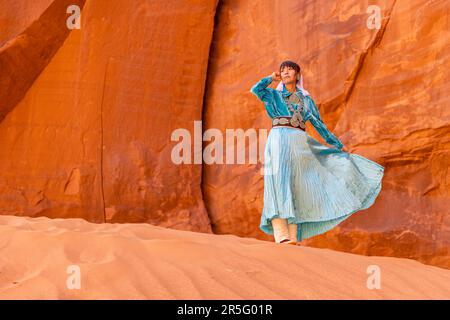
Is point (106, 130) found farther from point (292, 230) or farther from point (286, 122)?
point (292, 230)

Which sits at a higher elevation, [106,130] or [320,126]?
[106,130]

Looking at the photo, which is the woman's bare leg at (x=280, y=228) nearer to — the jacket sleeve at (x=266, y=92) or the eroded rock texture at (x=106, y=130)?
the jacket sleeve at (x=266, y=92)

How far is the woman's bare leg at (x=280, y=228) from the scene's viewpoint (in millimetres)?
4973

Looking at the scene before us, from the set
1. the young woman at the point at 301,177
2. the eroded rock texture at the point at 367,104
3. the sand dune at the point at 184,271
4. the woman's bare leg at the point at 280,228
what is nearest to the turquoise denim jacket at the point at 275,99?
the young woman at the point at 301,177

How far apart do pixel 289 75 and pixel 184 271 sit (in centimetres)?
304

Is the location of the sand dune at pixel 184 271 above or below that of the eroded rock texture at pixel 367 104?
below

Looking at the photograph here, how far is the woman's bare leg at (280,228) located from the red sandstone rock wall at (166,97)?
186 cm

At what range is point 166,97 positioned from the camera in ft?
26.9

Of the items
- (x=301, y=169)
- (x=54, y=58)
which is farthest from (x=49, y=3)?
(x=301, y=169)

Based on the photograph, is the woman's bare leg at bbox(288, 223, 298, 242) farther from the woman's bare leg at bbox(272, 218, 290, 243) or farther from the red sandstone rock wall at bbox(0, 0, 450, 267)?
the red sandstone rock wall at bbox(0, 0, 450, 267)

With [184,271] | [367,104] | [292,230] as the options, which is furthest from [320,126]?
[184,271]

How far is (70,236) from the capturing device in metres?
3.23

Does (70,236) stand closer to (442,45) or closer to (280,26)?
(442,45)
